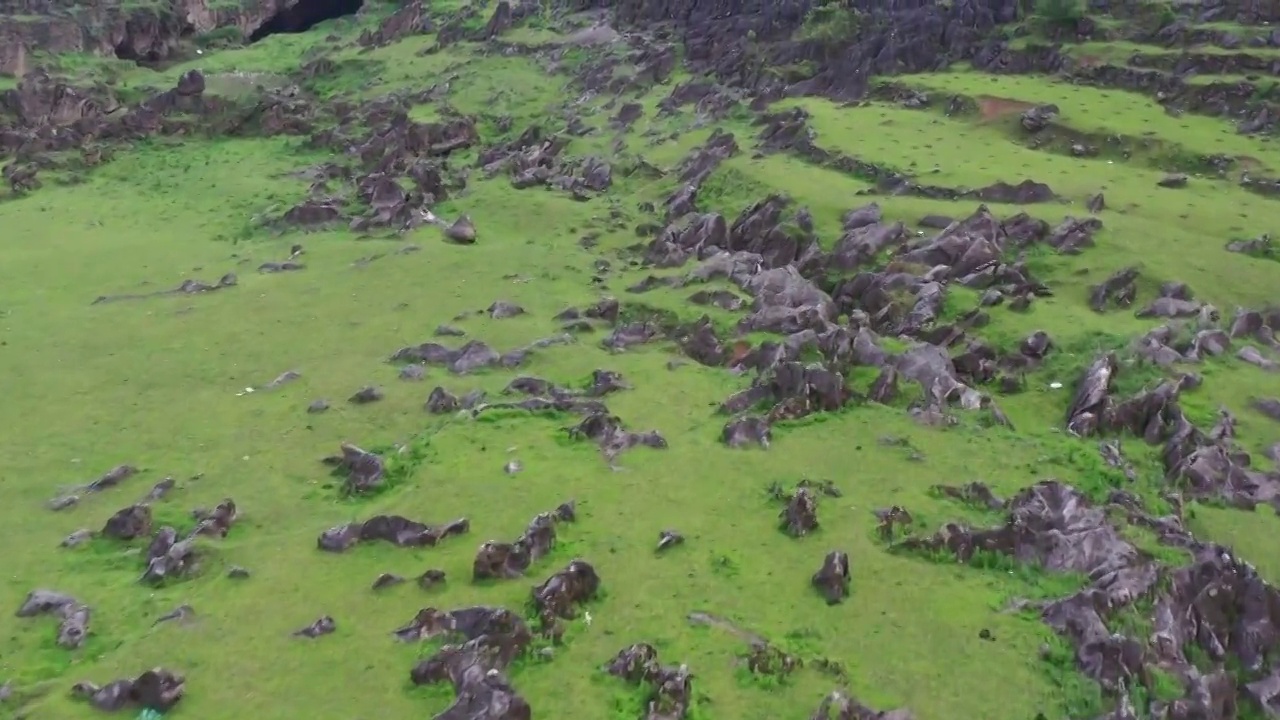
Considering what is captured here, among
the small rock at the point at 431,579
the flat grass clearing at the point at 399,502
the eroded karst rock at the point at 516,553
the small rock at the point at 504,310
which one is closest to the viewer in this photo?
the flat grass clearing at the point at 399,502

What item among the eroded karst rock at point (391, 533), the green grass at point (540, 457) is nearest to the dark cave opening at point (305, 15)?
the green grass at point (540, 457)

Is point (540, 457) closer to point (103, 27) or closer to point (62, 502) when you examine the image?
point (62, 502)

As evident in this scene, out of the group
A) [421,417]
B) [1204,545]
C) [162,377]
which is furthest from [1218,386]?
[162,377]

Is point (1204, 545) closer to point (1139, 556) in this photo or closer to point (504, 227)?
point (1139, 556)

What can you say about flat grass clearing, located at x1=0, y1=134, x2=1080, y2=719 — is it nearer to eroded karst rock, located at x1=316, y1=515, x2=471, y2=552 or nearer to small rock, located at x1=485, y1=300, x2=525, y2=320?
eroded karst rock, located at x1=316, y1=515, x2=471, y2=552

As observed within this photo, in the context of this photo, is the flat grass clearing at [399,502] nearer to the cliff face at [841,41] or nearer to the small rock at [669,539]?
the small rock at [669,539]

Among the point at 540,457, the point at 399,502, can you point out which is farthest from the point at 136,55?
the point at 399,502
